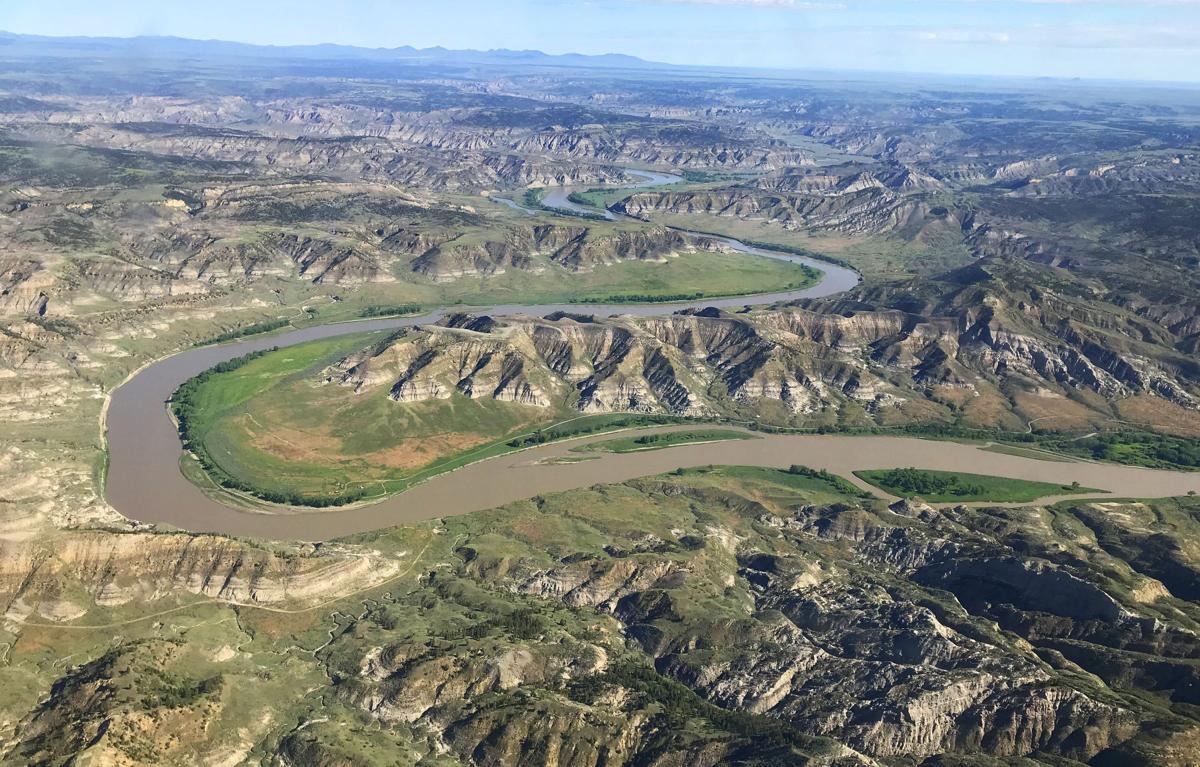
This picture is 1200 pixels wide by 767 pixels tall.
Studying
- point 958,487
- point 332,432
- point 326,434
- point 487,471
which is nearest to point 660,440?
point 487,471

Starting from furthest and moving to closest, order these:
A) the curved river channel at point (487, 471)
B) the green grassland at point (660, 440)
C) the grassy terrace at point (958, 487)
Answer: the green grassland at point (660, 440) → the grassy terrace at point (958, 487) → the curved river channel at point (487, 471)

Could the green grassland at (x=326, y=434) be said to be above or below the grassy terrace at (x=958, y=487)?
above

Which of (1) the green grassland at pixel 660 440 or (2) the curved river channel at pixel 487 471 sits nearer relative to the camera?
(2) the curved river channel at pixel 487 471

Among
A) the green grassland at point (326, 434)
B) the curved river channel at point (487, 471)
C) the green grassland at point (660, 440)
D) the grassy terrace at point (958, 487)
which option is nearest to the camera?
the curved river channel at point (487, 471)

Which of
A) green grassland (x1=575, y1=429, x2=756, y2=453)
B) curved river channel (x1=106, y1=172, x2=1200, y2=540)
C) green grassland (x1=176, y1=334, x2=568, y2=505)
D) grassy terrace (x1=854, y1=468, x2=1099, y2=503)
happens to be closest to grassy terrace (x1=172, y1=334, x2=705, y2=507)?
green grassland (x1=176, y1=334, x2=568, y2=505)

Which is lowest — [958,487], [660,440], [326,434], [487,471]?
[487,471]

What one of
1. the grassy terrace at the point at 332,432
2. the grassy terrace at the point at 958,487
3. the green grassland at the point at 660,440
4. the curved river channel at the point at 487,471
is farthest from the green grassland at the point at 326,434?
the grassy terrace at the point at 958,487

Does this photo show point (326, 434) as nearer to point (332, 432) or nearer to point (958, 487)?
point (332, 432)

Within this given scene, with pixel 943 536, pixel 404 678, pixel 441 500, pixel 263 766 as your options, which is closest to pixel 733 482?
pixel 943 536

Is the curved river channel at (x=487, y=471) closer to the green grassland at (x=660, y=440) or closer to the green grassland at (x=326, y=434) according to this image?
the green grassland at (x=660, y=440)
